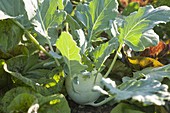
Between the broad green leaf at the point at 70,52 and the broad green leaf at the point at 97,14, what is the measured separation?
0.61 feet

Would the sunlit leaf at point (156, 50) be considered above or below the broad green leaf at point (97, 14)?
below

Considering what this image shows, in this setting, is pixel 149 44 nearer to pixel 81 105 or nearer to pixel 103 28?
pixel 103 28

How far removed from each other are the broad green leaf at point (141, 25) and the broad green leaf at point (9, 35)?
14.6 inches

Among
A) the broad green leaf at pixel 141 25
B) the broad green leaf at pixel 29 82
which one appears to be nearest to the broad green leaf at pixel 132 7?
the broad green leaf at pixel 141 25

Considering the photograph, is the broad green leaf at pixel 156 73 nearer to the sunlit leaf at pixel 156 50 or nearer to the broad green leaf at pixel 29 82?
the sunlit leaf at pixel 156 50

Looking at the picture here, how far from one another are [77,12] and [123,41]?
0.20m

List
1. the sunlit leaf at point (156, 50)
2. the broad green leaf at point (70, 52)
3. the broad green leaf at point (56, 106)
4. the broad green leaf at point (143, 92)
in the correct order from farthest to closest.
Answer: the sunlit leaf at point (156, 50) < the broad green leaf at point (56, 106) < the broad green leaf at point (70, 52) < the broad green leaf at point (143, 92)

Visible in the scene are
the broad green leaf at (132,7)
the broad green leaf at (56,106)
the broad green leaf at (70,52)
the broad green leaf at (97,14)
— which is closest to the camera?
the broad green leaf at (70,52)

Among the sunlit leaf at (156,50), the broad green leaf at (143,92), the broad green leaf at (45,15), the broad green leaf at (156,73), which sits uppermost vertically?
the broad green leaf at (45,15)

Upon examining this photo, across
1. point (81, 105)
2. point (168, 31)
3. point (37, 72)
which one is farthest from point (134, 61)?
point (168, 31)

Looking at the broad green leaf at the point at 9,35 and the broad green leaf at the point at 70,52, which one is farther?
the broad green leaf at the point at 9,35

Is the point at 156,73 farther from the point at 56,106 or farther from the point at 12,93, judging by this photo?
the point at 12,93

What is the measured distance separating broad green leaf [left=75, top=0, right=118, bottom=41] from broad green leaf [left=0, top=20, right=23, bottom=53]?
227 mm

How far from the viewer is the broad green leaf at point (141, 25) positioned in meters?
1.29
